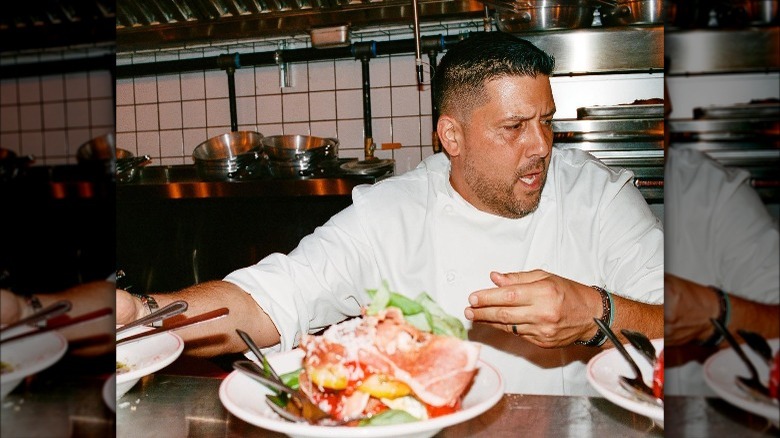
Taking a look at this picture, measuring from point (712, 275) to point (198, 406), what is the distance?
883 millimetres

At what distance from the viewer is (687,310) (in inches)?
12.9

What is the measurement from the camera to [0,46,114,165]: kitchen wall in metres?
0.36

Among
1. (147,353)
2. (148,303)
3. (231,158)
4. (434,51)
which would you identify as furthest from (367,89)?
(147,353)

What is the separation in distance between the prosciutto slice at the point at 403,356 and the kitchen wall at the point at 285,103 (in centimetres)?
326

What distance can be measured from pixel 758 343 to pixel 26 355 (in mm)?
348

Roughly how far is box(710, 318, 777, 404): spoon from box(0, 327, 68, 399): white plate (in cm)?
32

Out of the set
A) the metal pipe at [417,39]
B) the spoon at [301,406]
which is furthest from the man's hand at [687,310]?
the metal pipe at [417,39]

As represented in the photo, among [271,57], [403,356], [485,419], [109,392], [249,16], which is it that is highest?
[249,16]

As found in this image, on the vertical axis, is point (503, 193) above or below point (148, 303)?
above

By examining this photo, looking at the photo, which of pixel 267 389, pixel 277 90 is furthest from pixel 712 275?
pixel 277 90

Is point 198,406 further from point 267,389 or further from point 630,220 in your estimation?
point 630,220

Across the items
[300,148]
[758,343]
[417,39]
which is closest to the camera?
[758,343]

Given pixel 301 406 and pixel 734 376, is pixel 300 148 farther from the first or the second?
pixel 734 376

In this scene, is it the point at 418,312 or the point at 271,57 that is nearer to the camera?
the point at 418,312
